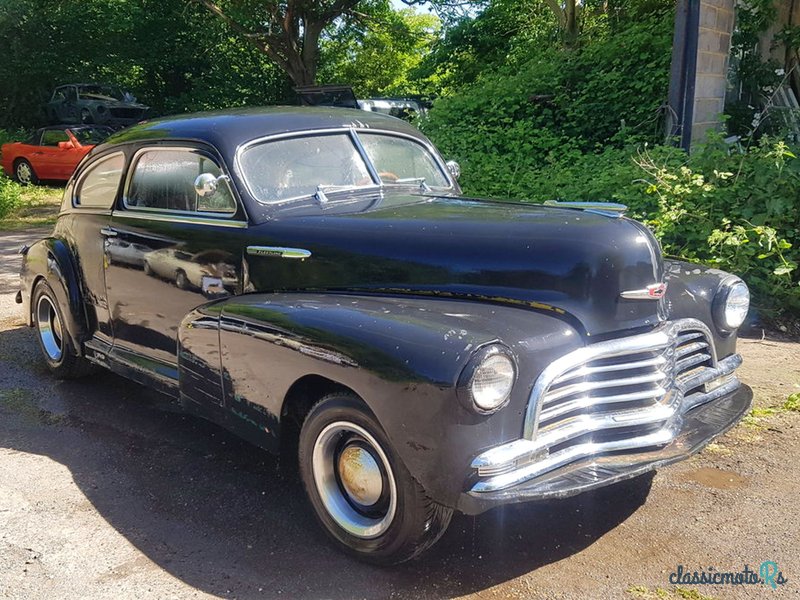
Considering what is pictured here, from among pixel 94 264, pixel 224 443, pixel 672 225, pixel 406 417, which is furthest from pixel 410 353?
pixel 672 225

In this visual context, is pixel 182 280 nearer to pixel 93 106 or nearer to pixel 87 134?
pixel 87 134

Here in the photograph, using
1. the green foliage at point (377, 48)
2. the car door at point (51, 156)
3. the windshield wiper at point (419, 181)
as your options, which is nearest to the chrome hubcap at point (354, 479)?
the windshield wiper at point (419, 181)

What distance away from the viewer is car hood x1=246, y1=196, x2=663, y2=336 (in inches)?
126

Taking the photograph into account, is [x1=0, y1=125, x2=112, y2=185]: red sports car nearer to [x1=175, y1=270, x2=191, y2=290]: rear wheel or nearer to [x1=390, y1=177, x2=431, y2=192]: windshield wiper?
[x1=175, y1=270, x2=191, y2=290]: rear wheel

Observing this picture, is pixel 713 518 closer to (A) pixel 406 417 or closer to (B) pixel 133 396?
(A) pixel 406 417

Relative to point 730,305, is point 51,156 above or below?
above

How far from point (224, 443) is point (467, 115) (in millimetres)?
7734

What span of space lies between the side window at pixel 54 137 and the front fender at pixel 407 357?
15.4m

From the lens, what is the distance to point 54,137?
55.4 ft

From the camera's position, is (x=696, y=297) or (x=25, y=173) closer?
(x=696, y=297)

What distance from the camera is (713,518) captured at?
338cm

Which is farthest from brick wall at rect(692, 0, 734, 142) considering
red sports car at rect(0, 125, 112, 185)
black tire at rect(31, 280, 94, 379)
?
red sports car at rect(0, 125, 112, 185)

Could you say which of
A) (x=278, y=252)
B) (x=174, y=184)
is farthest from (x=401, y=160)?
(x=174, y=184)

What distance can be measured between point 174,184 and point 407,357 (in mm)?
2311
